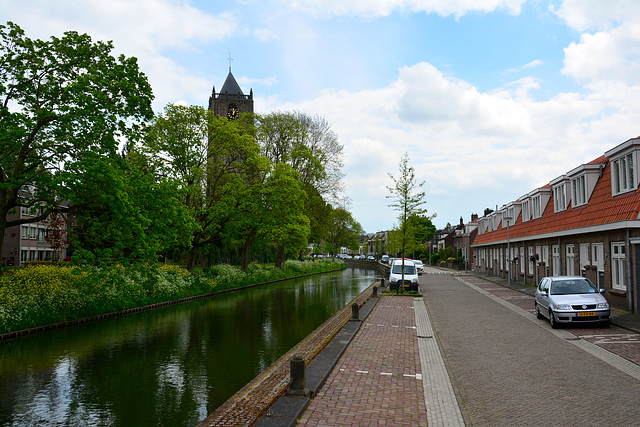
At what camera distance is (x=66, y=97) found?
55.3ft

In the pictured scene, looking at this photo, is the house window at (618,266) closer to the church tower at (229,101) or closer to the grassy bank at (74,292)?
the grassy bank at (74,292)

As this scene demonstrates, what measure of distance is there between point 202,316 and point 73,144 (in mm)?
8499

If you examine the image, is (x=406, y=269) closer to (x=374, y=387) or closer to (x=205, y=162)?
(x=205, y=162)

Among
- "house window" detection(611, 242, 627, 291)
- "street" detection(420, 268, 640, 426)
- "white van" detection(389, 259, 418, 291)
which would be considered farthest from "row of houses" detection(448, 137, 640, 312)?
"white van" detection(389, 259, 418, 291)

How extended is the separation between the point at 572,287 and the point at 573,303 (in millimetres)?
1171

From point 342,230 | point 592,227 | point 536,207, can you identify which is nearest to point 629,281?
point 592,227

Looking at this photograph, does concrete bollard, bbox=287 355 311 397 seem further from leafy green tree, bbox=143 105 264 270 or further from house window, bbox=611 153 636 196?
leafy green tree, bbox=143 105 264 270

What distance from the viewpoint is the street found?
688 centimetres

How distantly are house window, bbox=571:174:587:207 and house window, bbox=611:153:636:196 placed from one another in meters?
2.72

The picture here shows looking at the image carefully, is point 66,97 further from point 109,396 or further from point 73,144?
point 109,396

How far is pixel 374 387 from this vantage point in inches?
323

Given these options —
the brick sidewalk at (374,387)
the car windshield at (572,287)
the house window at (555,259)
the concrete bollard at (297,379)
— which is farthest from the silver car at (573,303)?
the house window at (555,259)

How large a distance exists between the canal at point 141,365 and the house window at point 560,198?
47.3ft

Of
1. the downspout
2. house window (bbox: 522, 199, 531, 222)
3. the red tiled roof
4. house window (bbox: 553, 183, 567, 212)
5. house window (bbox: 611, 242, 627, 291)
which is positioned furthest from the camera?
house window (bbox: 522, 199, 531, 222)
